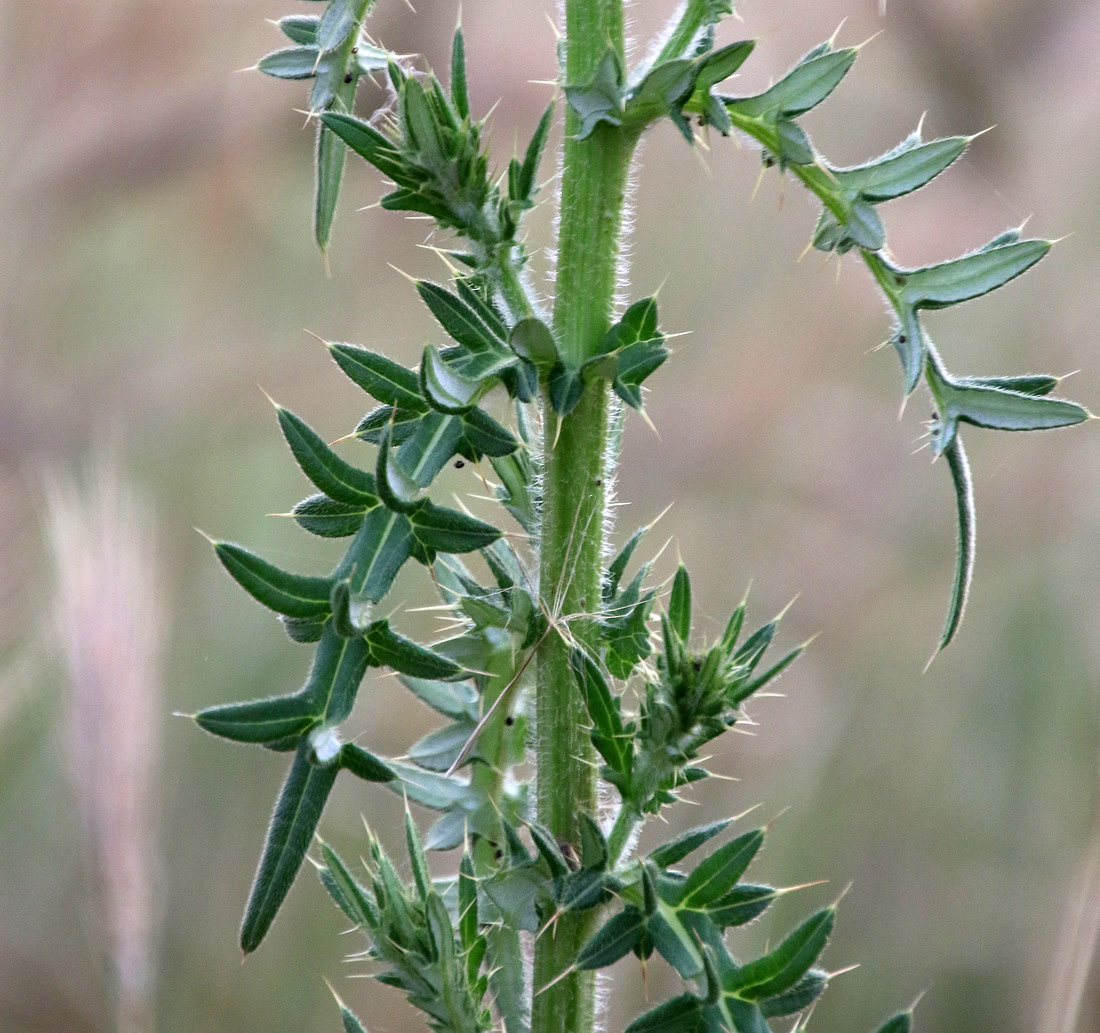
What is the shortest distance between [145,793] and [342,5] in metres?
1.80

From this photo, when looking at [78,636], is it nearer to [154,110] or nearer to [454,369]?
[454,369]

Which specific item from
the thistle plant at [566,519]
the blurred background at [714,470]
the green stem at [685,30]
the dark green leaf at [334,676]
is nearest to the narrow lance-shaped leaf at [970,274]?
the thistle plant at [566,519]

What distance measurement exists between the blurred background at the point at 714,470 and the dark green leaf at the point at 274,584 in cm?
239

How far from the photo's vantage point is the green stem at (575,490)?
4.17ft

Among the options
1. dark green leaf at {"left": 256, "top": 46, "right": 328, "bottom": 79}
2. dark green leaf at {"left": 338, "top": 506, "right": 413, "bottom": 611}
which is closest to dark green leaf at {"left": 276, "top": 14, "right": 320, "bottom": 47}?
dark green leaf at {"left": 256, "top": 46, "right": 328, "bottom": 79}

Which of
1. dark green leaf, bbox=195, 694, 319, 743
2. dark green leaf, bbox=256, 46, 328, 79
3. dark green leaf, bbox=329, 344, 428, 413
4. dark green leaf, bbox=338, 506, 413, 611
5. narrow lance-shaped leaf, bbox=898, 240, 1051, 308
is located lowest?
dark green leaf, bbox=195, 694, 319, 743

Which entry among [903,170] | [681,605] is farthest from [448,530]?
[903,170]

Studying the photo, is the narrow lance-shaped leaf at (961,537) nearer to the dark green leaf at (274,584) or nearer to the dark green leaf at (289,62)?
the dark green leaf at (274,584)

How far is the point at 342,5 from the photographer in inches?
47.9

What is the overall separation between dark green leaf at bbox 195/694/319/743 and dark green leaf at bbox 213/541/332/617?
92mm

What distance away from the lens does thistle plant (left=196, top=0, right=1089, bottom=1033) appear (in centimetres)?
120

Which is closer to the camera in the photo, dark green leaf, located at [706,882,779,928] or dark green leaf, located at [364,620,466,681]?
dark green leaf, located at [364,620,466,681]

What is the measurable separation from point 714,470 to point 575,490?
8.32ft

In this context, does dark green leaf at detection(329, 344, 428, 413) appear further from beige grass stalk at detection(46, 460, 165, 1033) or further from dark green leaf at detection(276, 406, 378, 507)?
beige grass stalk at detection(46, 460, 165, 1033)
